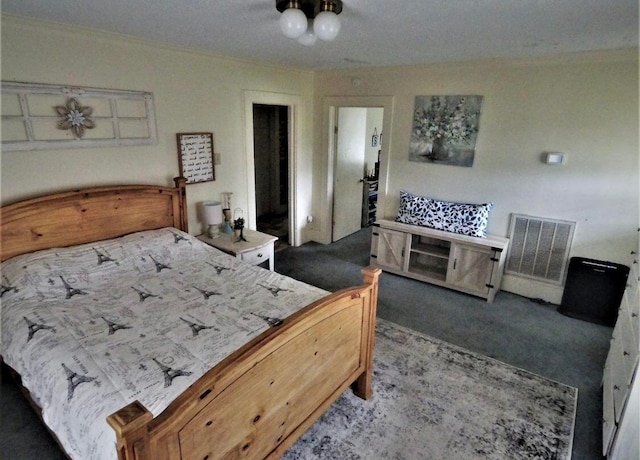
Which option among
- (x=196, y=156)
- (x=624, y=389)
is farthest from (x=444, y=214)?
(x=196, y=156)

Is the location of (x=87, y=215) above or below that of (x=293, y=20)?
below

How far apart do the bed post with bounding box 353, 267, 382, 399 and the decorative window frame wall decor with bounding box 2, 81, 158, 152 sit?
224cm

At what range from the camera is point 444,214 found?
12.9 ft

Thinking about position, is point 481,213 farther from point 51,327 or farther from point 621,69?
point 51,327

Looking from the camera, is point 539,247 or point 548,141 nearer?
point 548,141

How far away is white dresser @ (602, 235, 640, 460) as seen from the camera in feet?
5.65

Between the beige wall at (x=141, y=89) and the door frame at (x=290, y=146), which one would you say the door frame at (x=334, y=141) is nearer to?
the door frame at (x=290, y=146)

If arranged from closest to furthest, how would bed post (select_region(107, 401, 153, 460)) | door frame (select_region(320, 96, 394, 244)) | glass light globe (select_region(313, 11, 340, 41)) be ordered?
bed post (select_region(107, 401, 153, 460))
glass light globe (select_region(313, 11, 340, 41))
door frame (select_region(320, 96, 394, 244))

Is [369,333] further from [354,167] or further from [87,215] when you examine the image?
[354,167]

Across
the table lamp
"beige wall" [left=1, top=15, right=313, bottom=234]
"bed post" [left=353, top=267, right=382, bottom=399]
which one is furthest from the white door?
"bed post" [left=353, top=267, right=382, bottom=399]

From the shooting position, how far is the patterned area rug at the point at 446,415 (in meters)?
2.04

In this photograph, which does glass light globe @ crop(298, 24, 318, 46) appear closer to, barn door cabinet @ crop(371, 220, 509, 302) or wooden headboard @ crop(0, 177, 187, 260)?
wooden headboard @ crop(0, 177, 187, 260)

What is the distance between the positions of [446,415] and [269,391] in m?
1.25

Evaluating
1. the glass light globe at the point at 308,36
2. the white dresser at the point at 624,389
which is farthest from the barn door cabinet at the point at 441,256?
the glass light globe at the point at 308,36
